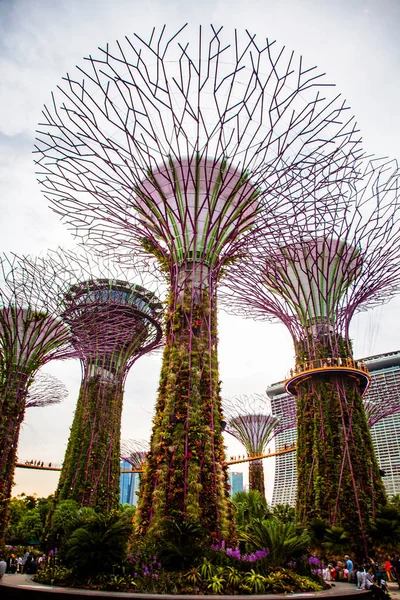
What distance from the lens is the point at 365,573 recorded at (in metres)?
11.3

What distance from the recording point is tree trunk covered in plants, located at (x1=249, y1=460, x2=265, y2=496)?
3862 centimetres

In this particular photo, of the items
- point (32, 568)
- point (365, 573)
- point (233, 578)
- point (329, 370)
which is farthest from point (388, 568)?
point (32, 568)

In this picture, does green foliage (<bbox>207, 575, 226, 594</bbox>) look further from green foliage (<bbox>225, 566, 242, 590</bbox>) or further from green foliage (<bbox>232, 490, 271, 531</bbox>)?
green foliage (<bbox>232, 490, 271, 531</bbox>)

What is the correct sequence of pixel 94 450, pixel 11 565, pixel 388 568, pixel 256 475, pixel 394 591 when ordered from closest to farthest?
pixel 394 591 → pixel 388 568 → pixel 11 565 → pixel 94 450 → pixel 256 475

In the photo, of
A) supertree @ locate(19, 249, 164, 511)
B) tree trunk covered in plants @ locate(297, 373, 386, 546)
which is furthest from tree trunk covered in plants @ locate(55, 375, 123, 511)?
tree trunk covered in plants @ locate(297, 373, 386, 546)

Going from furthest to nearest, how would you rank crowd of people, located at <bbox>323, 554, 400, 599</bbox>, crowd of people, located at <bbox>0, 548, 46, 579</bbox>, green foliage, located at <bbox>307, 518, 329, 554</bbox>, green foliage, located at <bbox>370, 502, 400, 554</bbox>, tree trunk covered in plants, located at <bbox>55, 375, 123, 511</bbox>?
1. tree trunk covered in plants, located at <bbox>55, 375, 123, 511</bbox>
2. green foliage, located at <bbox>307, 518, 329, 554</bbox>
3. green foliage, located at <bbox>370, 502, 400, 554</bbox>
4. crowd of people, located at <bbox>0, 548, 46, 579</bbox>
5. crowd of people, located at <bbox>323, 554, 400, 599</bbox>

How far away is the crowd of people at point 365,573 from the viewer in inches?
424

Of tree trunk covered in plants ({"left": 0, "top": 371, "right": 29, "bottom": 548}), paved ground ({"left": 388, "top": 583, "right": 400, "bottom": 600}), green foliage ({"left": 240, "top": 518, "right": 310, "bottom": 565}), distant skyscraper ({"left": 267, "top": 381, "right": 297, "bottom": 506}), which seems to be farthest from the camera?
distant skyscraper ({"left": 267, "top": 381, "right": 297, "bottom": 506})

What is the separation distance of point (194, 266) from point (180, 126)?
4.06 m

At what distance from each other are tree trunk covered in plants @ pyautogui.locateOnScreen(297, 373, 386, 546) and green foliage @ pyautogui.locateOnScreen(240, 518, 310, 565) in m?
8.87

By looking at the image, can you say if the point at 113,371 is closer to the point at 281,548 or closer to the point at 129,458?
the point at 281,548

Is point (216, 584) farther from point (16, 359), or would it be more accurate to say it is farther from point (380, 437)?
point (380, 437)

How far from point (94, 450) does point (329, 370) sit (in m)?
14.4

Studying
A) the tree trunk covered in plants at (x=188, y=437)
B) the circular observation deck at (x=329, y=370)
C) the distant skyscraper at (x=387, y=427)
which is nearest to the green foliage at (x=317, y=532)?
the circular observation deck at (x=329, y=370)
